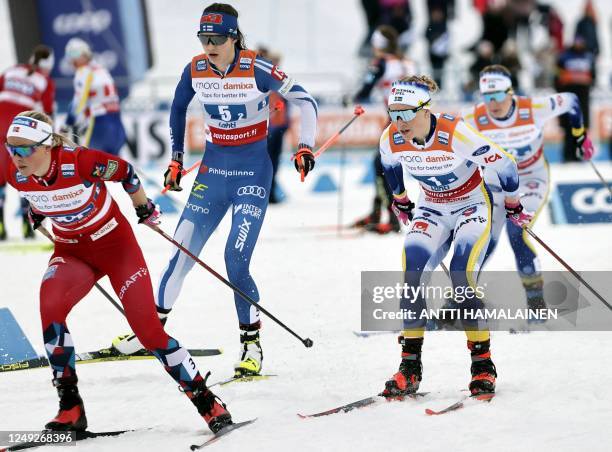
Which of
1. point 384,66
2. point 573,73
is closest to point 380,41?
point 384,66

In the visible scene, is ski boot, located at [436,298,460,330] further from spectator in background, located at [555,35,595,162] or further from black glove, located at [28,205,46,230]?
spectator in background, located at [555,35,595,162]

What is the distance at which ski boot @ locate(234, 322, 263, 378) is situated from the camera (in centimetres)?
675

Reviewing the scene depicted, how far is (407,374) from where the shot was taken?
6172 millimetres

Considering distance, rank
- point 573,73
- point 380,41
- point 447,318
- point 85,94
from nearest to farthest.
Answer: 1. point 447,318
2. point 380,41
3. point 85,94
4. point 573,73

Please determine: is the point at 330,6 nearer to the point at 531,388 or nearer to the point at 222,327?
the point at 222,327

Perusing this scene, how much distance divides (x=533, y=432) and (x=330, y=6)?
29.8 m

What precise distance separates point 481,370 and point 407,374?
16.9 inches

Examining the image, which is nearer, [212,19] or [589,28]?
[212,19]

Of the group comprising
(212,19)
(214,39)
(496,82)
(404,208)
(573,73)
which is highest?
(212,19)

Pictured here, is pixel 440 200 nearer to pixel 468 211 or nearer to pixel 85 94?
pixel 468 211

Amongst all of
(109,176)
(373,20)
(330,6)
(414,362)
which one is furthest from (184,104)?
(330,6)

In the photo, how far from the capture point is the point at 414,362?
621 cm

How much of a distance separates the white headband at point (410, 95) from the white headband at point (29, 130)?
2048 mm

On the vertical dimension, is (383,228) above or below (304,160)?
below
